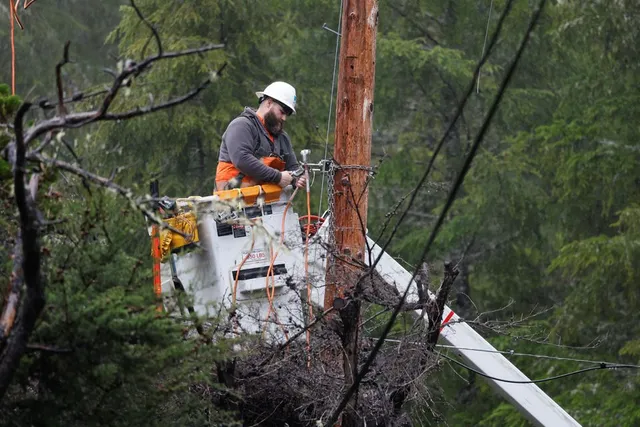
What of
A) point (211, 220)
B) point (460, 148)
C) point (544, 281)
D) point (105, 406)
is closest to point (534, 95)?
point (460, 148)

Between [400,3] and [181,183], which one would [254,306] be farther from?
[400,3]

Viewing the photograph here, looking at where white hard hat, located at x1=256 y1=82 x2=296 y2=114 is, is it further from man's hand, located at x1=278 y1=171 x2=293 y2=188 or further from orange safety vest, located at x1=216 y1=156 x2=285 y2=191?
man's hand, located at x1=278 y1=171 x2=293 y2=188

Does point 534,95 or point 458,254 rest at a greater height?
point 534,95

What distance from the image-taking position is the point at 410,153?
75.5 ft

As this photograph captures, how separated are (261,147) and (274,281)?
1.10 m

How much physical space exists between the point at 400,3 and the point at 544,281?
4.97 meters

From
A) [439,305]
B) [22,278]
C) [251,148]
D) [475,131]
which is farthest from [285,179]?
[475,131]

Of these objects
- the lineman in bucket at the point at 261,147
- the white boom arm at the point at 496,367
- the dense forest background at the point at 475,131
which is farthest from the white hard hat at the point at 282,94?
the dense forest background at the point at 475,131

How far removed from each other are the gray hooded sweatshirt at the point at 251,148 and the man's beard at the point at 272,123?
5cm

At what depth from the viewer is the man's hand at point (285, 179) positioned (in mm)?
11008

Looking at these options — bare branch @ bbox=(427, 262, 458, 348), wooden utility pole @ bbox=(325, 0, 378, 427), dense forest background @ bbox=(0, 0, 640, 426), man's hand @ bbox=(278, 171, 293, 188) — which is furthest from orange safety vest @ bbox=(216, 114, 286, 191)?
dense forest background @ bbox=(0, 0, 640, 426)

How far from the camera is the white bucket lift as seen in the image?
10.6 m

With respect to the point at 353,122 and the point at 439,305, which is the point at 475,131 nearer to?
the point at 353,122

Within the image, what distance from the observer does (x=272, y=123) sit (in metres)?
11.4
